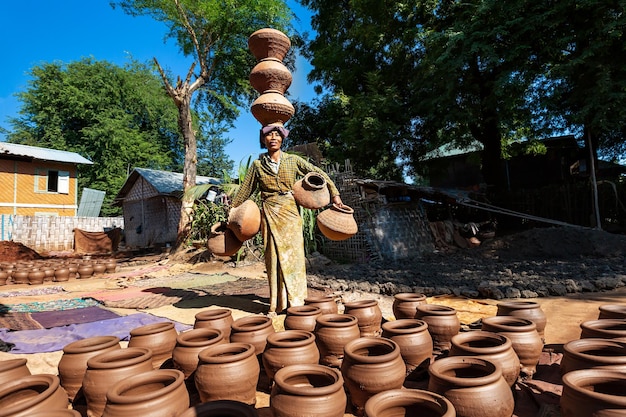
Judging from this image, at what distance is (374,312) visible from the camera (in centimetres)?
302

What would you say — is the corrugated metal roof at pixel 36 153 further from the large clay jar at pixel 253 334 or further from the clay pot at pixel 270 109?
the large clay jar at pixel 253 334

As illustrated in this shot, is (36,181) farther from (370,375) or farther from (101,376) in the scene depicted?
(370,375)

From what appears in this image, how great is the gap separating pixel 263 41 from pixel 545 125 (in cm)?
842

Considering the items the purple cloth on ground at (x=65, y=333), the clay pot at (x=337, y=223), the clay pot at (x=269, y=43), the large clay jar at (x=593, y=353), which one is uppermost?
the clay pot at (x=269, y=43)

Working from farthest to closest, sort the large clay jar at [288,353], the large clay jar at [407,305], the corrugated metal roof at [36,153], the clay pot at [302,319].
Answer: the corrugated metal roof at [36,153] < the large clay jar at [407,305] < the clay pot at [302,319] < the large clay jar at [288,353]

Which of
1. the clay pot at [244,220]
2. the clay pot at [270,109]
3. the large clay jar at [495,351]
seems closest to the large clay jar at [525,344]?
the large clay jar at [495,351]

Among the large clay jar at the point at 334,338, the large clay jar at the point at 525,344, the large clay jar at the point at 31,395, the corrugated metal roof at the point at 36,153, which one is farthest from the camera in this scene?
the corrugated metal roof at the point at 36,153

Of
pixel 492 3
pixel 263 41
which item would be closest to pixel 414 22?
pixel 492 3

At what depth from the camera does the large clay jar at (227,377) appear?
76.5 inches

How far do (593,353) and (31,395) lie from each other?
2.96 m

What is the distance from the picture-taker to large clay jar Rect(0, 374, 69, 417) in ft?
5.21

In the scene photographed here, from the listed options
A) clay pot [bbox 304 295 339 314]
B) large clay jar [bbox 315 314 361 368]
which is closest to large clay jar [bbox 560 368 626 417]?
large clay jar [bbox 315 314 361 368]

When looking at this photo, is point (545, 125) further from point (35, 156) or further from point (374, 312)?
point (35, 156)

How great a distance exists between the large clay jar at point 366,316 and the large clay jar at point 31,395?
76.9 inches
